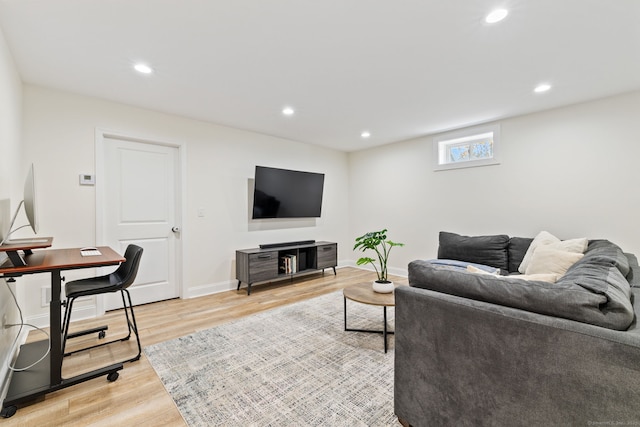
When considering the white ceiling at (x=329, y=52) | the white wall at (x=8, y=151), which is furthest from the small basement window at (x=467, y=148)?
the white wall at (x=8, y=151)

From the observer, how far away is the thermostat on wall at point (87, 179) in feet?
9.71

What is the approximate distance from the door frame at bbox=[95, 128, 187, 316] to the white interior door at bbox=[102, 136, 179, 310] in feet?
0.12

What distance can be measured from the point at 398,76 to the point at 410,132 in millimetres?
1955

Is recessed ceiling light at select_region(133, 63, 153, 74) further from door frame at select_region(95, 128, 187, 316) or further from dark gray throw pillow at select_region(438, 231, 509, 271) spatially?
dark gray throw pillow at select_region(438, 231, 509, 271)

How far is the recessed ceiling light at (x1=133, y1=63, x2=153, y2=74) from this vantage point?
2.37m

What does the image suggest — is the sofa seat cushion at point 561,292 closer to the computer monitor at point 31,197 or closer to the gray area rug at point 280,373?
the gray area rug at point 280,373

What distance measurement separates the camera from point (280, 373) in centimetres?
201

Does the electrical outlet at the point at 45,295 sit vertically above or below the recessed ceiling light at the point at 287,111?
below

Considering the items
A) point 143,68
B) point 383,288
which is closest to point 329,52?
point 143,68

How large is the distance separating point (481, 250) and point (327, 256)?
2371 millimetres

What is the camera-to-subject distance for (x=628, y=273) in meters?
1.88

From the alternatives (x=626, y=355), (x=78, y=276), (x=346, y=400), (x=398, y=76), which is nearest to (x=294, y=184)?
(x=398, y=76)

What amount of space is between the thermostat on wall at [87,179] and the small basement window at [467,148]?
4.55 m

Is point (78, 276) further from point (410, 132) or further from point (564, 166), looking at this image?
point (564, 166)
